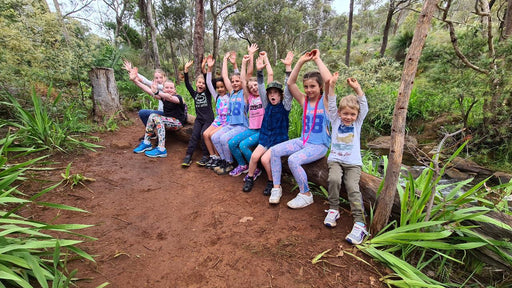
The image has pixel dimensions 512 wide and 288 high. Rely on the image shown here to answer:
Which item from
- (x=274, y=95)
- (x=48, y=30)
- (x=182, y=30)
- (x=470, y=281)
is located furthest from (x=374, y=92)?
(x=182, y=30)

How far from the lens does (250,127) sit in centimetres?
323

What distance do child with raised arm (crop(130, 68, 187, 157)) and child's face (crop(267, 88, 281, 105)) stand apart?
1.85 meters

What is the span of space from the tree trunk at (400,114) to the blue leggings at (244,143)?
1.68 m

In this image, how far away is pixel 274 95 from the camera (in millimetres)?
2787

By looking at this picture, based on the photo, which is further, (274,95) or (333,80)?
(274,95)

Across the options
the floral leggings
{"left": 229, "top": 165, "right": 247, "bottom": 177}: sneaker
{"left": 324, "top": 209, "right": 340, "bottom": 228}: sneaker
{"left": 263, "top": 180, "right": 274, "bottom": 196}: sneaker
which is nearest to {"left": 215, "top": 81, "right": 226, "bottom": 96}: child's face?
the floral leggings

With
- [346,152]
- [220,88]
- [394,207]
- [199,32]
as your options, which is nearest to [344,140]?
[346,152]

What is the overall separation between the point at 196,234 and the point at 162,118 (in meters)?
2.44

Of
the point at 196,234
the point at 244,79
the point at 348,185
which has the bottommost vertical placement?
the point at 196,234

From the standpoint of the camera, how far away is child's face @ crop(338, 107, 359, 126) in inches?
86.6

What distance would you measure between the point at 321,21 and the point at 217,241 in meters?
28.6

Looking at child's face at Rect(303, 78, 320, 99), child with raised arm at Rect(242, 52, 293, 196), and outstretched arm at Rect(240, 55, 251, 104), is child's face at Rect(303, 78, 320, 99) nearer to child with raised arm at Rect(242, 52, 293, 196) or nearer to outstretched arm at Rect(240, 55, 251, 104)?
child with raised arm at Rect(242, 52, 293, 196)

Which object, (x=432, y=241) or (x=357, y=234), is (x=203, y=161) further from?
(x=432, y=241)

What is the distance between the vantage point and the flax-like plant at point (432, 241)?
1623mm
